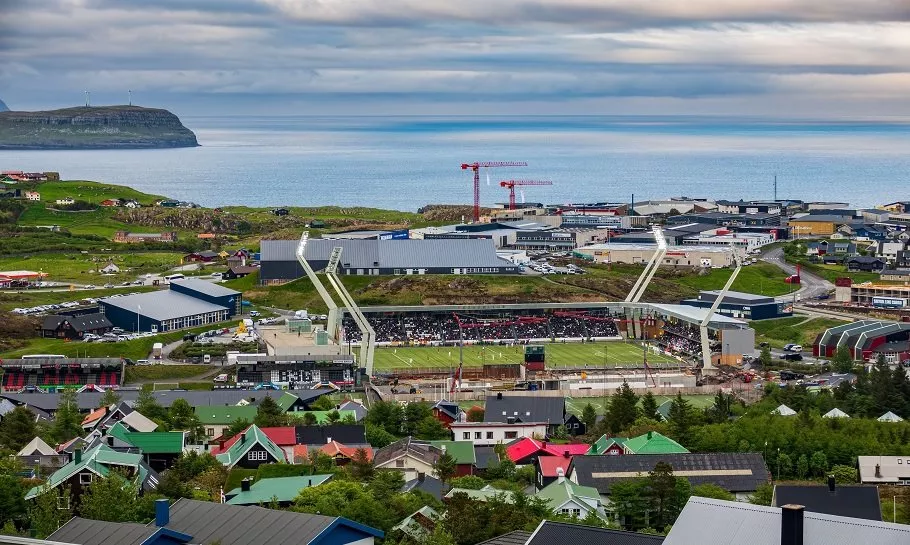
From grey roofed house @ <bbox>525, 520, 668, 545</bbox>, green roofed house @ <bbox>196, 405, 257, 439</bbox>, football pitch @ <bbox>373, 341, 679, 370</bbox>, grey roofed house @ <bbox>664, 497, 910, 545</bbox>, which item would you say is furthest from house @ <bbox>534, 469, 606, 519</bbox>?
football pitch @ <bbox>373, 341, 679, 370</bbox>

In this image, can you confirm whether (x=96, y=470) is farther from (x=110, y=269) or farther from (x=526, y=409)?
(x=110, y=269)

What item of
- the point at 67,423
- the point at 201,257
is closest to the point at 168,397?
the point at 67,423

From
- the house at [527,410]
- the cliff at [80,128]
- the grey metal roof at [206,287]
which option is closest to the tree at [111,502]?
the house at [527,410]

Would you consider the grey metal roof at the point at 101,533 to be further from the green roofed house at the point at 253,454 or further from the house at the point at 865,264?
the house at the point at 865,264

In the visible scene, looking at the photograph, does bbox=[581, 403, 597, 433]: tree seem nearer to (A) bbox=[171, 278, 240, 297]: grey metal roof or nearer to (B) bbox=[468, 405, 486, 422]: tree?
(B) bbox=[468, 405, 486, 422]: tree

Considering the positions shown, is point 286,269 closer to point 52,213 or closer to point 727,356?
point 727,356
